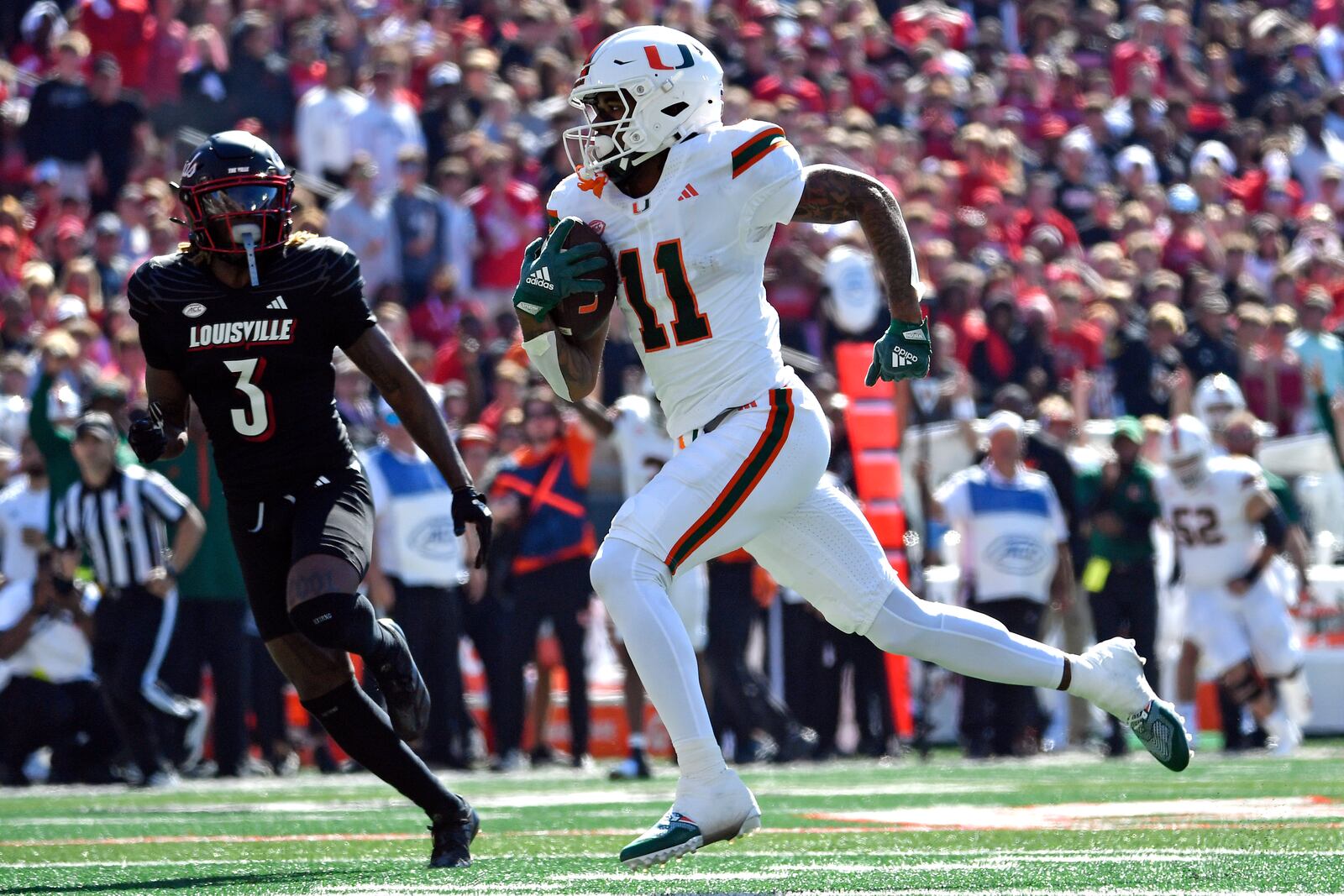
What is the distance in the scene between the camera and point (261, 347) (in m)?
5.27

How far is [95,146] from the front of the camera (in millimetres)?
13039

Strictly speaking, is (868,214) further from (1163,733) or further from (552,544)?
(552,544)

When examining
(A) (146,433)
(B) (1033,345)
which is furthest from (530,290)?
(B) (1033,345)

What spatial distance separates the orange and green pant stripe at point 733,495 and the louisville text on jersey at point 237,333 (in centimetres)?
116

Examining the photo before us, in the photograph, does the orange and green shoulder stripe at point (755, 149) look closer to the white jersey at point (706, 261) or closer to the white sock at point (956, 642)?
the white jersey at point (706, 261)

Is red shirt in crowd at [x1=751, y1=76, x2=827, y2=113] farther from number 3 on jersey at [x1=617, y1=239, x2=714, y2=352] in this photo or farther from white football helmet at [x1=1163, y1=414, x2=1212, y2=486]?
number 3 on jersey at [x1=617, y1=239, x2=714, y2=352]

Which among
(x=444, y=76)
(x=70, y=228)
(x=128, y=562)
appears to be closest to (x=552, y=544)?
(x=128, y=562)

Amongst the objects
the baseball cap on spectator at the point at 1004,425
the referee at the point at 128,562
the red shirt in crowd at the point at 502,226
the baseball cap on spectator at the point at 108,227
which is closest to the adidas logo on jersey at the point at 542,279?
the referee at the point at 128,562

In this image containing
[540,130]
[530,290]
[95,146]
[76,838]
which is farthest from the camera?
[540,130]

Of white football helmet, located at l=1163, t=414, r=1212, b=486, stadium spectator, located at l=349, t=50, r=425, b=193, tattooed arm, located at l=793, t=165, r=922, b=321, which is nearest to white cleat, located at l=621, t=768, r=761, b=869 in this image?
tattooed arm, located at l=793, t=165, r=922, b=321

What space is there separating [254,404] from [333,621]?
0.62 meters

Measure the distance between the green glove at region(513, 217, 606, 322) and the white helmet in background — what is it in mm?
8237

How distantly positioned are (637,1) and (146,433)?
10859 millimetres

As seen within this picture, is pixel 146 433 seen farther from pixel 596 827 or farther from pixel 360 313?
pixel 596 827
